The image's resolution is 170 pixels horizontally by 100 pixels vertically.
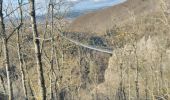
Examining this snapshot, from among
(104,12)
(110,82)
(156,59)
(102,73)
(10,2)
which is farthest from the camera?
(104,12)

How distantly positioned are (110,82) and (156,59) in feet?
82.9

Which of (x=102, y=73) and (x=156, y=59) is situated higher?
(x=156, y=59)

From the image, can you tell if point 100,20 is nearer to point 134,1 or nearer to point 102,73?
point 134,1

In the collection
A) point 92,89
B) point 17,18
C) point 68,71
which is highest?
point 17,18

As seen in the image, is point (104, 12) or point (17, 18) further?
point (104, 12)

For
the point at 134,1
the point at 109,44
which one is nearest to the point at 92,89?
the point at 109,44

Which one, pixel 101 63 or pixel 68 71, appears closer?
pixel 68 71

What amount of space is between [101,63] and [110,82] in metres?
18.3

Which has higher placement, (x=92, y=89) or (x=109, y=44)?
(x=109, y=44)

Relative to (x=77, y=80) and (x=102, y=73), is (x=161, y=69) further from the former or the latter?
(x=102, y=73)

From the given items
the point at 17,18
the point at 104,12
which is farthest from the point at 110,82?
the point at 104,12

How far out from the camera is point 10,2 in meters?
35.3

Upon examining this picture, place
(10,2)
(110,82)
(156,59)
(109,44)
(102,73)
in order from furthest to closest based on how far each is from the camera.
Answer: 1. (102,73)
2. (110,82)
3. (109,44)
4. (156,59)
5. (10,2)

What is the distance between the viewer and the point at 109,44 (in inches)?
2680
